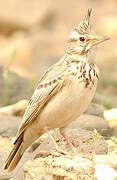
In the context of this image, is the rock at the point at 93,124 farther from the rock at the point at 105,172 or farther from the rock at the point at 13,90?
the rock at the point at 105,172

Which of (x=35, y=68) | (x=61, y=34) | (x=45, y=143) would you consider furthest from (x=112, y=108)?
(x=61, y=34)

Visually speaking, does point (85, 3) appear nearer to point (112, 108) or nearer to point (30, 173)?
point (112, 108)

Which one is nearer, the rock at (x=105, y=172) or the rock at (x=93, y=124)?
the rock at (x=105, y=172)

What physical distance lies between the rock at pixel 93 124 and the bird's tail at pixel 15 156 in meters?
1.56

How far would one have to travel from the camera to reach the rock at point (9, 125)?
405 inches

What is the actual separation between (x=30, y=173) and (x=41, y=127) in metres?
0.92

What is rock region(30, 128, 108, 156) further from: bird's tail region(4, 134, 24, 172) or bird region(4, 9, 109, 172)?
bird's tail region(4, 134, 24, 172)

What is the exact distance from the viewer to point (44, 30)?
24234 mm

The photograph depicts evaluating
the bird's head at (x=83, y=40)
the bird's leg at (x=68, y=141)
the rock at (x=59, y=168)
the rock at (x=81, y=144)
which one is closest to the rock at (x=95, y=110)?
the rock at (x=81, y=144)

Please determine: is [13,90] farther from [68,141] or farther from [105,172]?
[105,172]


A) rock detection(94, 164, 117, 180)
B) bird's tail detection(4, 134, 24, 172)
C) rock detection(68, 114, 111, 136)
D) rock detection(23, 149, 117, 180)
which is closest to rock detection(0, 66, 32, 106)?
rock detection(68, 114, 111, 136)

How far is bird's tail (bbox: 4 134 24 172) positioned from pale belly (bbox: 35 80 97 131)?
0.37 meters

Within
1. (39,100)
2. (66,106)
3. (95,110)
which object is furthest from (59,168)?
(95,110)

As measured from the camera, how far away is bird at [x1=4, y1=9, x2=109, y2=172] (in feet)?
27.9
